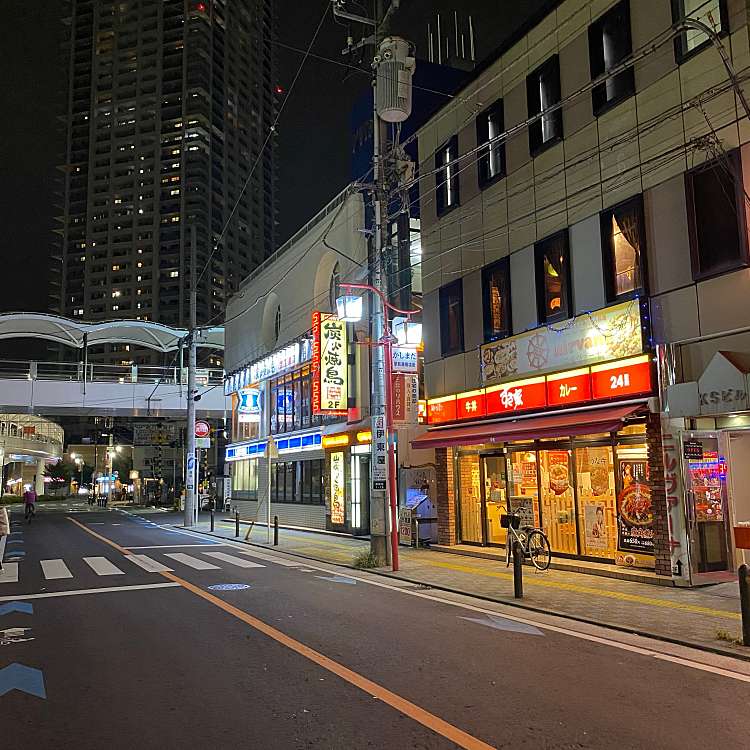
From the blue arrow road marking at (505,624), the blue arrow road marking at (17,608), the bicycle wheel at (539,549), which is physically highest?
the bicycle wheel at (539,549)

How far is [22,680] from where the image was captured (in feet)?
23.0

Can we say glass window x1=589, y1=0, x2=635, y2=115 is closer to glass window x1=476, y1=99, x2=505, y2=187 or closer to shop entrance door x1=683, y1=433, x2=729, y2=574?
glass window x1=476, y1=99, x2=505, y2=187

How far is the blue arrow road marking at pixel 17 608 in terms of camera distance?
35.0 feet

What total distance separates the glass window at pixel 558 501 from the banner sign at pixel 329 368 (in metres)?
8.37

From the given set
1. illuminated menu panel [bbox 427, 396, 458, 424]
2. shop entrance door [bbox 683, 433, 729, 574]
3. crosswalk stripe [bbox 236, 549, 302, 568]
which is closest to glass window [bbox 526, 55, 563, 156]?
illuminated menu panel [bbox 427, 396, 458, 424]

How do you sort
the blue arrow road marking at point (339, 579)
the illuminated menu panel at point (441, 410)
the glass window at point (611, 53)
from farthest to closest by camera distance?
the illuminated menu panel at point (441, 410), the blue arrow road marking at point (339, 579), the glass window at point (611, 53)

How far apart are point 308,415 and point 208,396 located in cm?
1705

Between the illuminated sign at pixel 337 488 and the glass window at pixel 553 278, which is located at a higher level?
the glass window at pixel 553 278

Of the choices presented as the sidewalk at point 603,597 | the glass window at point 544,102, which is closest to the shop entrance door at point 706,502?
the sidewalk at point 603,597

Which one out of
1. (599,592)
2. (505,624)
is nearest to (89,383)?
(599,592)

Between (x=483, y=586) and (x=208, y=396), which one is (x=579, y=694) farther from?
(x=208, y=396)

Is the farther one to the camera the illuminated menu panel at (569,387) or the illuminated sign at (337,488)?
the illuminated sign at (337,488)

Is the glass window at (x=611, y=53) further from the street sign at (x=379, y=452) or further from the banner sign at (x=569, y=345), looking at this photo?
the street sign at (x=379, y=452)

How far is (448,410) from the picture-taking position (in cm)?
1814
